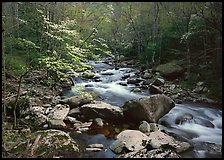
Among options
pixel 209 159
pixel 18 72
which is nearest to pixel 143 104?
pixel 209 159

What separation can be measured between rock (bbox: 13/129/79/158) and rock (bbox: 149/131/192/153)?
1900 millimetres

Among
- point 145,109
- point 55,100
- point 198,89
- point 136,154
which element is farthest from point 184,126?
point 55,100

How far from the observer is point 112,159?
219 inches

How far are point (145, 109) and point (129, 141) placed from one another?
183 cm

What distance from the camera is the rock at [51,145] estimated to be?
513cm

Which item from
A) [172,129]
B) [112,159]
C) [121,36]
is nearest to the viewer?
[112,159]

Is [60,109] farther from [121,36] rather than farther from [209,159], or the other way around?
[121,36]

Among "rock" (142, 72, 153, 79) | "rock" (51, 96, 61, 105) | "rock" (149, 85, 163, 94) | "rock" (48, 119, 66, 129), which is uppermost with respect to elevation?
"rock" (142, 72, 153, 79)

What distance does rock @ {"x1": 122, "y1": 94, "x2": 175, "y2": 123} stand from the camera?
7.76 meters

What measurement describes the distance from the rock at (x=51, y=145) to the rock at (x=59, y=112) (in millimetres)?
1759

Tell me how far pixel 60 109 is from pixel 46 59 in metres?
3.43

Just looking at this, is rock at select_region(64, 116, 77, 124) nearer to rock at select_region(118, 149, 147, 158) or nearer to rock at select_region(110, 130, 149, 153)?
rock at select_region(110, 130, 149, 153)

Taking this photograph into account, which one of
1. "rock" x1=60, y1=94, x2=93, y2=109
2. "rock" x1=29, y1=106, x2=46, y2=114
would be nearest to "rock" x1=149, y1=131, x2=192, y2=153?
"rock" x1=60, y1=94, x2=93, y2=109

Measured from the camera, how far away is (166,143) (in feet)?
20.3
